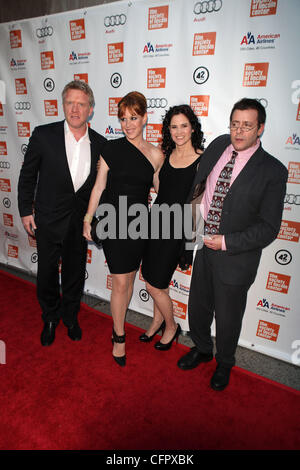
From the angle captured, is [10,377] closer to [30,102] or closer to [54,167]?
[54,167]

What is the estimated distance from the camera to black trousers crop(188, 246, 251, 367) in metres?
2.11

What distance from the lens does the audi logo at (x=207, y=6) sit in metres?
2.29

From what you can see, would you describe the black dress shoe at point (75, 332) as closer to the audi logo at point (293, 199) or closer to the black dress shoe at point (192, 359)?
the black dress shoe at point (192, 359)

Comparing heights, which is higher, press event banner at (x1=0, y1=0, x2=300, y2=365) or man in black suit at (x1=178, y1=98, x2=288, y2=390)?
press event banner at (x1=0, y1=0, x2=300, y2=365)

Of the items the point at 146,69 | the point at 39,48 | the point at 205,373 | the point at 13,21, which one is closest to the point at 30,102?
the point at 39,48

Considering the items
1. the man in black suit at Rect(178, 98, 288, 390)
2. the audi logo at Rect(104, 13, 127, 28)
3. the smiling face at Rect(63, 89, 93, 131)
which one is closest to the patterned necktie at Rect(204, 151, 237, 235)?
the man in black suit at Rect(178, 98, 288, 390)

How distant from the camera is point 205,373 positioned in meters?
2.45

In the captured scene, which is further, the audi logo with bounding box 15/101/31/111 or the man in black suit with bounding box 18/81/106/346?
the audi logo with bounding box 15/101/31/111

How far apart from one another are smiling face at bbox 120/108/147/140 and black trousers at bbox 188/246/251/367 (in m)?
0.97

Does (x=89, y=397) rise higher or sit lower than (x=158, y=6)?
lower

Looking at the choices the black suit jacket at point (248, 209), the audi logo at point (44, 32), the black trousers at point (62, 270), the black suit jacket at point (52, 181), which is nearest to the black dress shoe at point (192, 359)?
the black suit jacket at point (248, 209)

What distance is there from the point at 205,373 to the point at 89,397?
934mm

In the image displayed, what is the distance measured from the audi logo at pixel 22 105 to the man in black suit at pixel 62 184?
148cm

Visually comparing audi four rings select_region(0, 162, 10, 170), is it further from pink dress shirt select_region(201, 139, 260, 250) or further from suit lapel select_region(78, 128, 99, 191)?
pink dress shirt select_region(201, 139, 260, 250)
